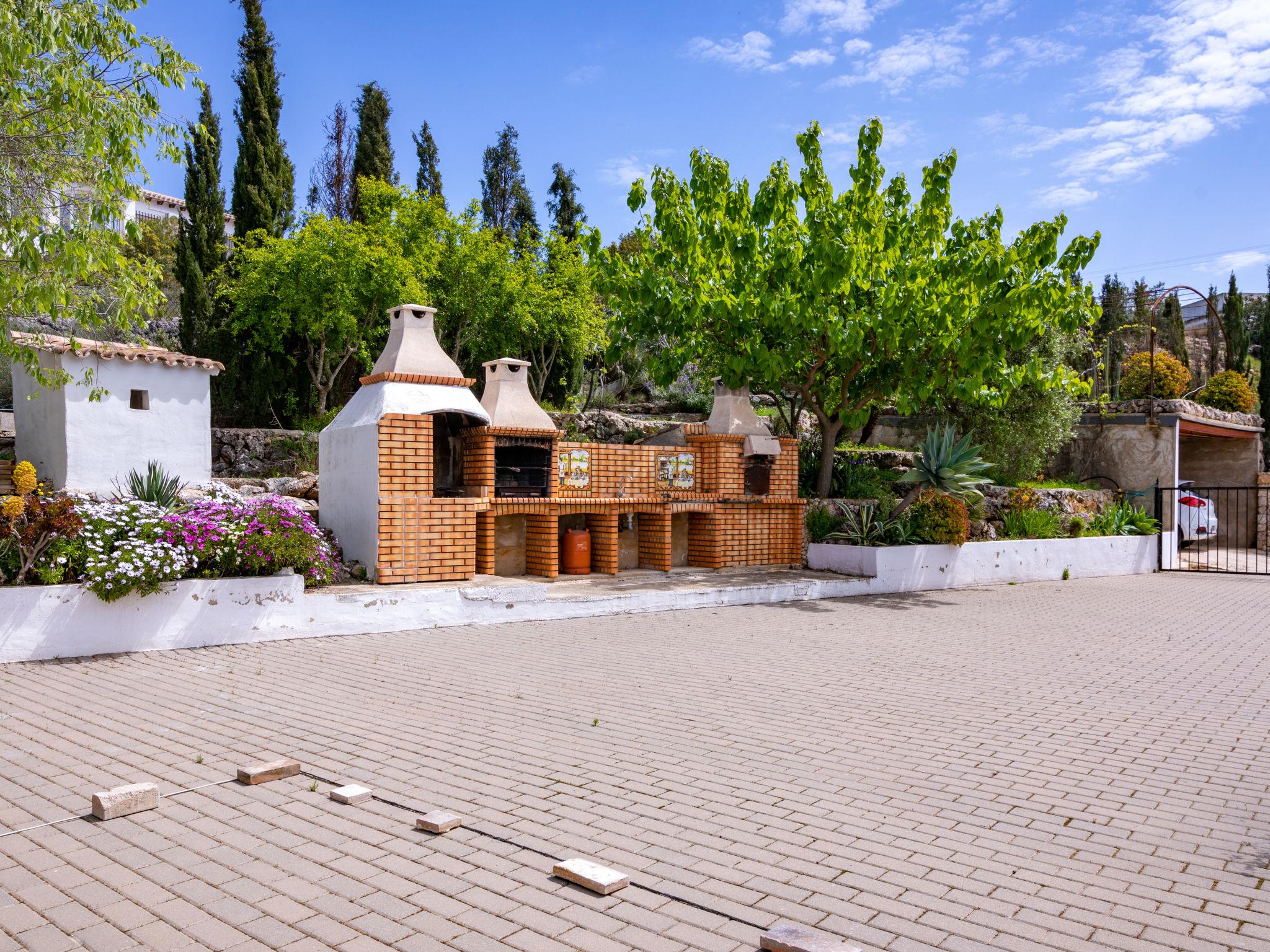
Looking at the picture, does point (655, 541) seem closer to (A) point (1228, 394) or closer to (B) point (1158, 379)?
(B) point (1158, 379)

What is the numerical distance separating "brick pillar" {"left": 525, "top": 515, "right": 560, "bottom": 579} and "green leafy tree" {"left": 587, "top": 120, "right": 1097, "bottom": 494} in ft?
13.0

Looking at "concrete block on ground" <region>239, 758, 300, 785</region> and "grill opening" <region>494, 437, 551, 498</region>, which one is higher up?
"grill opening" <region>494, 437, 551, 498</region>

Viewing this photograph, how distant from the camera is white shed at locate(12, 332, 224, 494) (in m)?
13.3

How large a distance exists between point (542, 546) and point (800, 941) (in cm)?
931

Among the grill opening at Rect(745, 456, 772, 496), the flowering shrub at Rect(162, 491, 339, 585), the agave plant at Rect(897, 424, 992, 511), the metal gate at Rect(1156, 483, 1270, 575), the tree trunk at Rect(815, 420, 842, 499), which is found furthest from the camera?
the metal gate at Rect(1156, 483, 1270, 575)

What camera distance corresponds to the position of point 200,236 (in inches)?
886

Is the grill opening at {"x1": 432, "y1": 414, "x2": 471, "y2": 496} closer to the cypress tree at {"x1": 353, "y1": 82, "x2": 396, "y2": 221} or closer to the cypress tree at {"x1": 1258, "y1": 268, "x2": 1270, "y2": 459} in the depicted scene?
the cypress tree at {"x1": 353, "y1": 82, "x2": 396, "y2": 221}

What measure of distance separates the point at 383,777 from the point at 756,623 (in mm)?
6149

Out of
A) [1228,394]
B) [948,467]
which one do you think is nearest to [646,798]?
[948,467]

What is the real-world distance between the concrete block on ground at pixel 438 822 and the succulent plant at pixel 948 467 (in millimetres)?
11637

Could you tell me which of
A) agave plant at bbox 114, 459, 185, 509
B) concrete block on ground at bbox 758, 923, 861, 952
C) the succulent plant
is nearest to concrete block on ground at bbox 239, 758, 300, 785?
concrete block on ground at bbox 758, 923, 861, 952

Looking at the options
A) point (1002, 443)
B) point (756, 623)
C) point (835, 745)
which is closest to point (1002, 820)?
point (835, 745)

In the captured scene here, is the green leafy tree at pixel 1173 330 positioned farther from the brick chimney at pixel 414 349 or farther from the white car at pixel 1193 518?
the brick chimney at pixel 414 349

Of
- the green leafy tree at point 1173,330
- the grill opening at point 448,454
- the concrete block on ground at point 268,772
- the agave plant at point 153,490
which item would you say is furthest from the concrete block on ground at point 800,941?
the green leafy tree at point 1173,330
